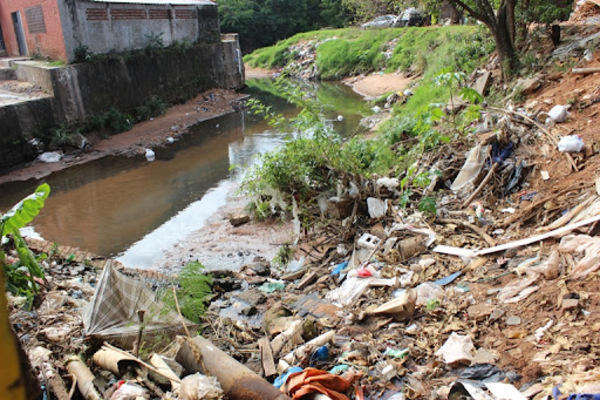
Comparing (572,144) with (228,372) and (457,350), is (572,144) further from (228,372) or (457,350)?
(228,372)

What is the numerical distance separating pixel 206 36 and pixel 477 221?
17.4 metres

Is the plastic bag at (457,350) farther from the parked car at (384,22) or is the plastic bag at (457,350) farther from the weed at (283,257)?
the parked car at (384,22)

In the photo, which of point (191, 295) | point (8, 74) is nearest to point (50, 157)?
point (8, 74)

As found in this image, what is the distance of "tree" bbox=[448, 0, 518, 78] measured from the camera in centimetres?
808

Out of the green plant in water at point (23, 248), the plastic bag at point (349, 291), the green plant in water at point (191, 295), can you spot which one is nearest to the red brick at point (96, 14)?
the green plant in water at point (23, 248)

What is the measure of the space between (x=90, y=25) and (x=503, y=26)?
37.5 feet

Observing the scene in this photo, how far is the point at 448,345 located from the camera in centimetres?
334

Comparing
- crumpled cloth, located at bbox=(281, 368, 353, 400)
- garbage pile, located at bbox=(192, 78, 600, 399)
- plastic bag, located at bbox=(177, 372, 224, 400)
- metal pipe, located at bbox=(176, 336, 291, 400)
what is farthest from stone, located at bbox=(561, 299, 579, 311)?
plastic bag, located at bbox=(177, 372, 224, 400)

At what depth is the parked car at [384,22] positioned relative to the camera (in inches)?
1011

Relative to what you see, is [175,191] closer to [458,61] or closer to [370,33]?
[458,61]

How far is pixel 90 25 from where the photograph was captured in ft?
46.4

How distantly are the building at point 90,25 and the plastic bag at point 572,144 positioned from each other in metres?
12.7

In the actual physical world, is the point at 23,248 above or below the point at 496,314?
above

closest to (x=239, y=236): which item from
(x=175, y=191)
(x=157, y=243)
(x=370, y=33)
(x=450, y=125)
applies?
(x=157, y=243)
